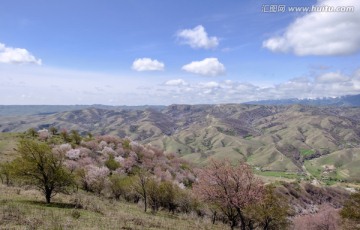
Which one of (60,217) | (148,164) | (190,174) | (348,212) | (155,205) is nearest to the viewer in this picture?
(60,217)

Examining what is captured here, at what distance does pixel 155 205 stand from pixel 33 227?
44.0m

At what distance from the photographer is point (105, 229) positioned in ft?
75.7

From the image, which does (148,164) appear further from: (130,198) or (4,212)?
(4,212)

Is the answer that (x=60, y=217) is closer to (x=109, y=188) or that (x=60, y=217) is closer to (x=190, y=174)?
(x=109, y=188)

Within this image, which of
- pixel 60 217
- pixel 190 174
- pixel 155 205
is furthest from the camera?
pixel 190 174

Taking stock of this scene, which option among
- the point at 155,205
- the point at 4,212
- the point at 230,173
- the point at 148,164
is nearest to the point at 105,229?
the point at 4,212

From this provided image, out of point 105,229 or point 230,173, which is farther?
point 230,173

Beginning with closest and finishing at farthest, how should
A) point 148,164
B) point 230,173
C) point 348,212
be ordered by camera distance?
point 230,173, point 348,212, point 148,164

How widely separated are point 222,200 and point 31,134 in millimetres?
96367

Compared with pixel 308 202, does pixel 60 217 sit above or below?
above

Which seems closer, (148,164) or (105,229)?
(105,229)

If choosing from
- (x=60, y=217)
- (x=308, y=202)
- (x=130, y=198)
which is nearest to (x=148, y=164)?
(x=130, y=198)

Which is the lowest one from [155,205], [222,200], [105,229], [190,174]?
[190,174]

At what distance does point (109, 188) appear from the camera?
6512 centimetres
